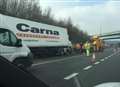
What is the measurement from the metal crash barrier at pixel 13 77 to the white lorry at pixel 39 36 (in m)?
20.4

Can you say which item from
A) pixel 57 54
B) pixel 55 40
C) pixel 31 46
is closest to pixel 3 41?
pixel 31 46

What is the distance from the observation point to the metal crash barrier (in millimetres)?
2119

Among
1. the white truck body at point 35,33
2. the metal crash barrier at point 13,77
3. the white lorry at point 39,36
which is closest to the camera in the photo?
the metal crash barrier at point 13,77

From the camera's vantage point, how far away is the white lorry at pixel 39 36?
2544 cm

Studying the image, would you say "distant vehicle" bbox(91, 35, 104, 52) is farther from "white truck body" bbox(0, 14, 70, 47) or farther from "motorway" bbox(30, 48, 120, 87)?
"motorway" bbox(30, 48, 120, 87)

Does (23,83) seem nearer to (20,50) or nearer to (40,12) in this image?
(20,50)

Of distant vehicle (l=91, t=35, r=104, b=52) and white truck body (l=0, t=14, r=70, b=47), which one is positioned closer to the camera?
white truck body (l=0, t=14, r=70, b=47)

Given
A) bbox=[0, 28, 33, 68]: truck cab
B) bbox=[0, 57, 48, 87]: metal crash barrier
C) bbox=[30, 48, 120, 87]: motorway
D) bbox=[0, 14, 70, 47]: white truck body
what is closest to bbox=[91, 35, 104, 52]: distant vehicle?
bbox=[0, 14, 70, 47]: white truck body

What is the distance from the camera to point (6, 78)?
2.12m

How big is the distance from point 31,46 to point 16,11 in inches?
870

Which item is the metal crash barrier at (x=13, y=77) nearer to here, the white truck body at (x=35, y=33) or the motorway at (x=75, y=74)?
the motorway at (x=75, y=74)

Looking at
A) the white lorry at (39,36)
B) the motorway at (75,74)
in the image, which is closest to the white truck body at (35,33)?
the white lorry at (39,36)

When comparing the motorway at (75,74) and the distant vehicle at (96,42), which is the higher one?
the motorway at (75,74)

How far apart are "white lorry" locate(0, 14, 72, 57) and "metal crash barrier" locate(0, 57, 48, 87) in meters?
20.4
